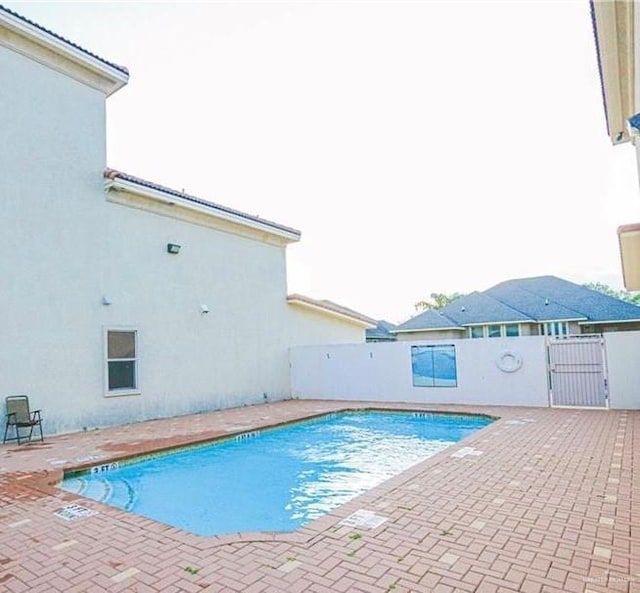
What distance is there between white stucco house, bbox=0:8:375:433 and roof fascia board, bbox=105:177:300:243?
0.05 m

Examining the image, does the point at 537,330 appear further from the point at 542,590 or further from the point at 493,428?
the point at 542,590

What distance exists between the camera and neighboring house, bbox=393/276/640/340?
27.0 metres

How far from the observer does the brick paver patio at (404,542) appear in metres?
3.63

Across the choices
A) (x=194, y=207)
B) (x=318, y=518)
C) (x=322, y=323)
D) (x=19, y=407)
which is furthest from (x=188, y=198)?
(x=318, y=518)

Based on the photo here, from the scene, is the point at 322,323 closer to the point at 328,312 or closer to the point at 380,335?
the point at 328,312

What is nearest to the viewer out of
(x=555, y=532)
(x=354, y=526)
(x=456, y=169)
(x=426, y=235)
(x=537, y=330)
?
(x=555, y=532)

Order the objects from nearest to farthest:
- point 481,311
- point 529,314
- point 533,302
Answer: point 529,314 → point 481,311 → point 533,302

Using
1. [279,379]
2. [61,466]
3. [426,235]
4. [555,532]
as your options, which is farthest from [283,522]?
[426,235]

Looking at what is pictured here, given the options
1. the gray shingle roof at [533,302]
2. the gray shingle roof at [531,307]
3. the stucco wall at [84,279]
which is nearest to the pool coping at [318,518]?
the stucco wall at [84,279]

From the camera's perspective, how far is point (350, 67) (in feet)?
46.8

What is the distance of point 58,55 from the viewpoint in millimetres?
11578

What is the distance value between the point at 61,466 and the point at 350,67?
1278cm

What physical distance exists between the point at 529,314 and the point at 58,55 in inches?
1032

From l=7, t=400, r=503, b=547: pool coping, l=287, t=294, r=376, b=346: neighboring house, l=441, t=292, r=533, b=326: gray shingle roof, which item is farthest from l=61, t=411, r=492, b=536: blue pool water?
l=441, t=292, r=533, b=326: gray shingle roof
